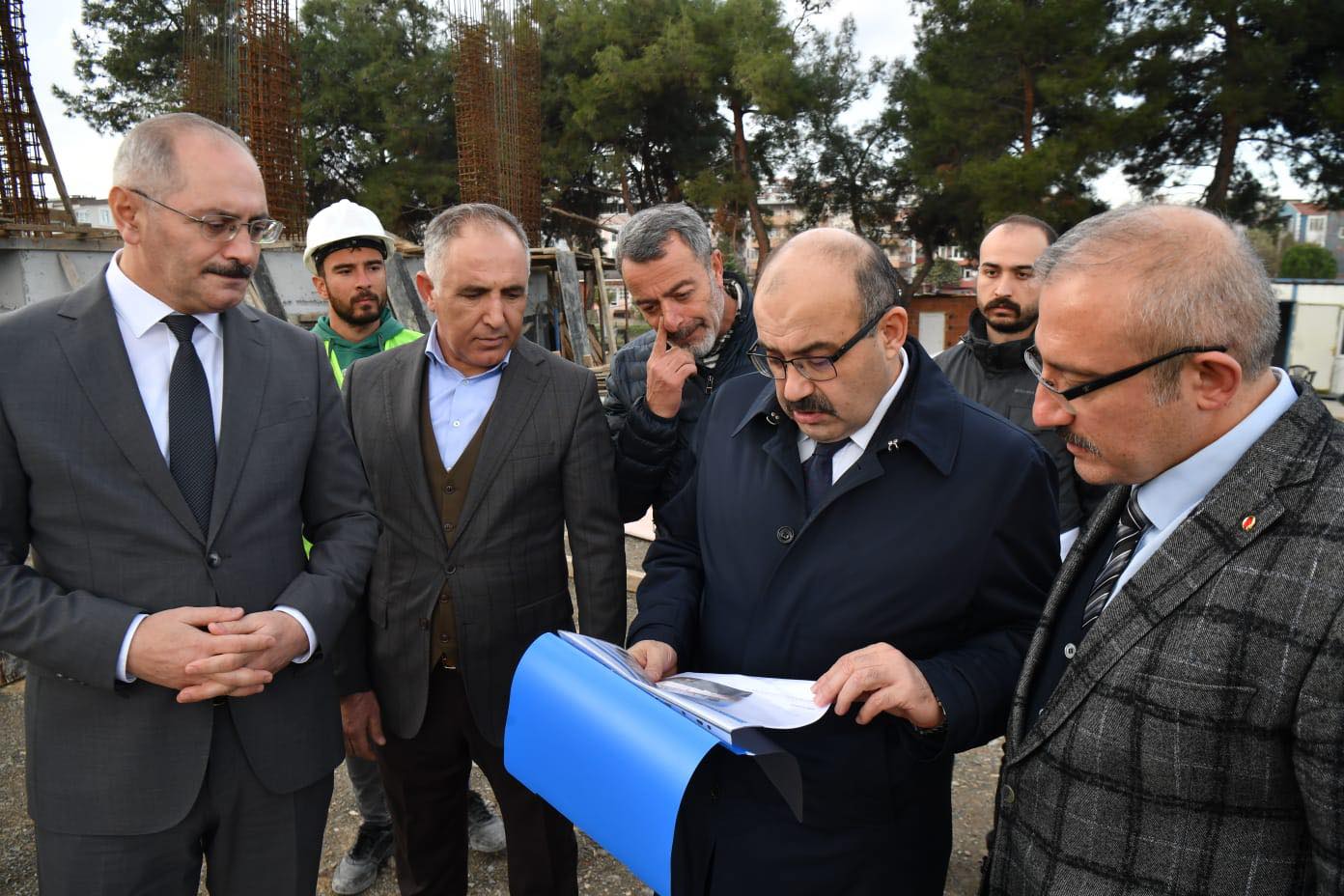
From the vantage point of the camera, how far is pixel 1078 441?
142 centimetres

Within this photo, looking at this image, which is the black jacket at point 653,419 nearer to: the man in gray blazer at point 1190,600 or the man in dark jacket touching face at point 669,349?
the man in dark jacket touching face at point 669,349

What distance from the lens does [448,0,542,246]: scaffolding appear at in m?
17.2

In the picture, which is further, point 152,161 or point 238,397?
point 238,397

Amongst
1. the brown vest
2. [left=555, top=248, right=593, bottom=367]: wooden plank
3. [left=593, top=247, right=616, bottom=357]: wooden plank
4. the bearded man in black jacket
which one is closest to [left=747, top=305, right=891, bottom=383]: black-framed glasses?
the brown vest

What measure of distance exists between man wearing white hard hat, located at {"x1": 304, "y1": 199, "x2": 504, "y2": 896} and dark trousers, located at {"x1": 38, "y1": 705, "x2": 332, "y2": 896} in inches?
47.3

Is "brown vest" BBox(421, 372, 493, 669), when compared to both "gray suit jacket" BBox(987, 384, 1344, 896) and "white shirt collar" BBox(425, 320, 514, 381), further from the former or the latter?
"gray suit jacket" BBox(987, 384, 1344, 896)

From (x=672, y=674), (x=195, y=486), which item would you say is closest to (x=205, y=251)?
(x=195, y=486)

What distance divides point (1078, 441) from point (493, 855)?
2818 mm

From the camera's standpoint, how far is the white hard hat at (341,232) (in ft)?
11.7

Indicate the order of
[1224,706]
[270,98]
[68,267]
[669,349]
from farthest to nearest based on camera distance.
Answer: [270,98] → [68,267] → [669,349] → [1224,706]

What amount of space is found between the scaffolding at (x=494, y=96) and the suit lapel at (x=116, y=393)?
53.7 ft

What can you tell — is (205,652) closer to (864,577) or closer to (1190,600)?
(864,577)

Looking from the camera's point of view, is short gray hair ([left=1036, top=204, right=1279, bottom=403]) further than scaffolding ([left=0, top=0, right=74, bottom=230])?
No

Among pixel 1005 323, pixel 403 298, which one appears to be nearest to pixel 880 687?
pixel 1005 323
